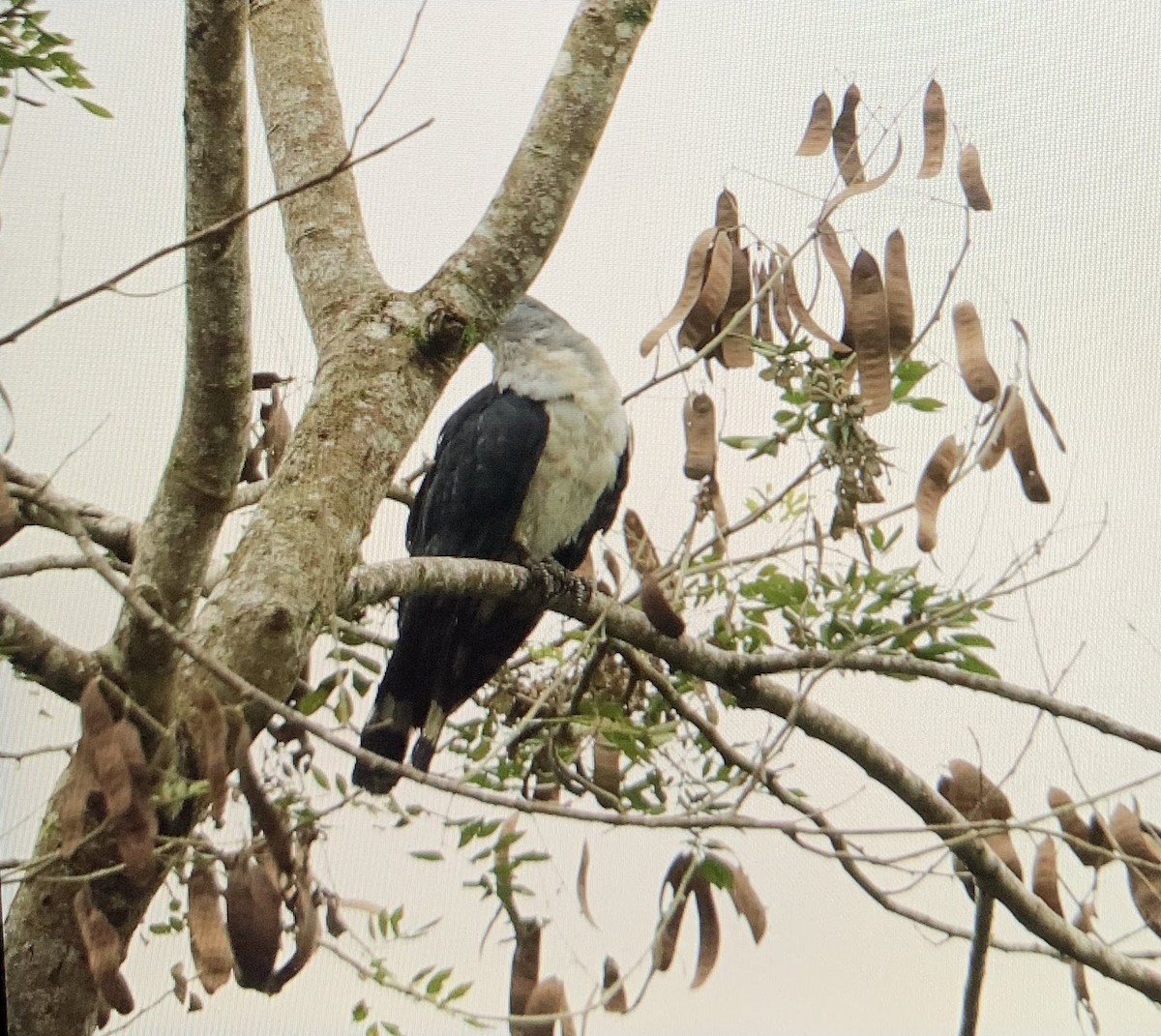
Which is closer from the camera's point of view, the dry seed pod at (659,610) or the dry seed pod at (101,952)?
the dry seed pod at (101,952)

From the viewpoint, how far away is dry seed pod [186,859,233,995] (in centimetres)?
105

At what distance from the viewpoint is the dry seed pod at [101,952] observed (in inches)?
39.2

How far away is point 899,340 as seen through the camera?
1635 millimetres

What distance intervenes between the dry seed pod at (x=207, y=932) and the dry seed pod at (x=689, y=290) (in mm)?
878

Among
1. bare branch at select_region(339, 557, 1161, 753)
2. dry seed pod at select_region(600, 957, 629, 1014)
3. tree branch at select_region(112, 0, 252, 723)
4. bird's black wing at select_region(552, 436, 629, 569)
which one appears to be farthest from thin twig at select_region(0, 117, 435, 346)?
bird's black wing at select_region(552, 436, 629, 569)

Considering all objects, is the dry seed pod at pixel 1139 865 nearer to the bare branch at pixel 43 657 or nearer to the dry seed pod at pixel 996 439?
the dry seed pod at pixel 996 439

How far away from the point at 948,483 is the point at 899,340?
0.21 meters

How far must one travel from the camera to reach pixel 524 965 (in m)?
1.51

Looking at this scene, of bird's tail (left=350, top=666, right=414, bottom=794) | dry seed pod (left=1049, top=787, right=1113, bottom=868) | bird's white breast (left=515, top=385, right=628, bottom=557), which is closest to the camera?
dry seed pod (left=1049, top=787, right=1113, bottom=868)

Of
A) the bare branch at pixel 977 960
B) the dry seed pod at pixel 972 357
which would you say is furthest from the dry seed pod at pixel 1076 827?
the dry seed pod at pixel 972 357

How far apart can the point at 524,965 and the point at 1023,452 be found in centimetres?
84

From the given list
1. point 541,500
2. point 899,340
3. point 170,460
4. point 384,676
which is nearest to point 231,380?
point 170,460

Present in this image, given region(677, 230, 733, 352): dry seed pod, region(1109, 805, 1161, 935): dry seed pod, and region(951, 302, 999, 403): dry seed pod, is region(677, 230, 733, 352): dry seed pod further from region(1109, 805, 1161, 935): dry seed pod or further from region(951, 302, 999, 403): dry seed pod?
region(1109, 805, 1161, 935): dry seed pod

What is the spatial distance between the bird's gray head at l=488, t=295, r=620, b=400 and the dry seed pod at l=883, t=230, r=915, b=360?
33.6 inches
